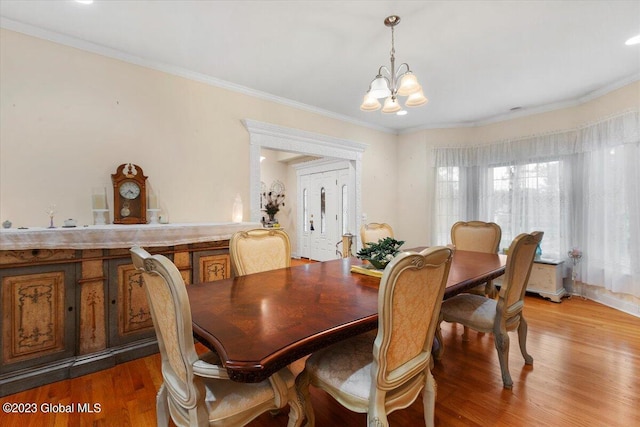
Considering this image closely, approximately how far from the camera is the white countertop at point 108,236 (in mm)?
1909

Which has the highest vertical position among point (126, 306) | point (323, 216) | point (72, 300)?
point (323, 216)

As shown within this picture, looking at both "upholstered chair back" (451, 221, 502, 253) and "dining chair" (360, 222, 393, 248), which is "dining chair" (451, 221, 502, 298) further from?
"dining chair" (360, 222, 393, 248)

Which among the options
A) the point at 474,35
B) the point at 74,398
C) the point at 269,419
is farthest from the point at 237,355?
the point at 474,35

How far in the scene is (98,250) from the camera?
2232mm

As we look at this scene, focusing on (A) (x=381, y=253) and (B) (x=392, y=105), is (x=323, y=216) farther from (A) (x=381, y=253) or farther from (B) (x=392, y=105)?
(A) (x=381, y=253)

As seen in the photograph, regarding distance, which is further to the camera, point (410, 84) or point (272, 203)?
point (272, 203)

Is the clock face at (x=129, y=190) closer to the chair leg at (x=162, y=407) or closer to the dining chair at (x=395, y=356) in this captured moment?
the chair leg at (x=162, y=407)

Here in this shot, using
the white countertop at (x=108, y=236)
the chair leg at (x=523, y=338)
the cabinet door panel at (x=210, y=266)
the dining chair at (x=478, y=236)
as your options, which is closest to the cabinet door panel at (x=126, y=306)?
the white countertop at (x=108, y=236)

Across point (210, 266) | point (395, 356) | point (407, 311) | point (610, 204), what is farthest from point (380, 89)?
point (610, 204)

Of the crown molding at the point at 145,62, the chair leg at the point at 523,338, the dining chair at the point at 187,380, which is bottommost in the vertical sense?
the chair leg at the point at 523,338

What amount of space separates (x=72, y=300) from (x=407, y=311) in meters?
2.40

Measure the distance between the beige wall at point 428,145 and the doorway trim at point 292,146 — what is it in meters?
0.98

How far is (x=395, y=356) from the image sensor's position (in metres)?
1.17

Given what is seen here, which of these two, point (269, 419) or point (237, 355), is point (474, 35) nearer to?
point (237, 355)
